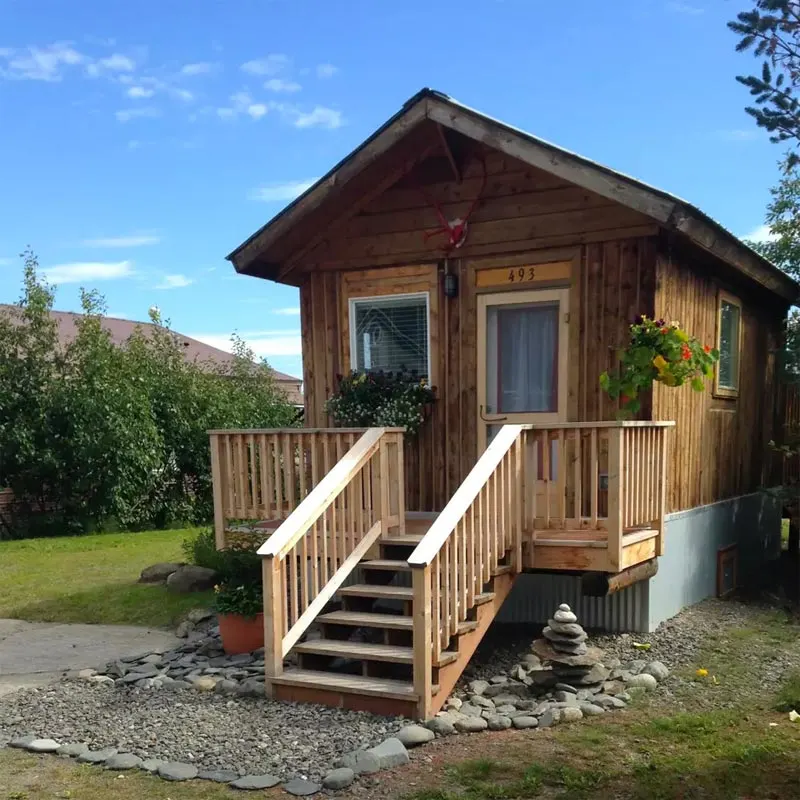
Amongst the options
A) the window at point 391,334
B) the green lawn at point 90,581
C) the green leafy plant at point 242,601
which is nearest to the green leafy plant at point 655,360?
the window at point 391,334

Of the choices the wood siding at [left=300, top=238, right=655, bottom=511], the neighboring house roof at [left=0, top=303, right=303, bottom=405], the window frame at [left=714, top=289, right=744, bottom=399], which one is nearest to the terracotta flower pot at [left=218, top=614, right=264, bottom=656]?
the wood siding at [left=300, top=238, right=655, bottom=511]

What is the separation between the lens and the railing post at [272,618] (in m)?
5.34

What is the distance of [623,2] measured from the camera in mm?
7875

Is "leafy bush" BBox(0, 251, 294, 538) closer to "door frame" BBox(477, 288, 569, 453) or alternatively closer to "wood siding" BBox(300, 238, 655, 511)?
"wood siding" BBox(300, 238, 655, 511)

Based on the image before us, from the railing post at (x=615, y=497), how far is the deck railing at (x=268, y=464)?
2.00 m

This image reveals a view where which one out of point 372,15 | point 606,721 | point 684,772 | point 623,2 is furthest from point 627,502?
point 372,15

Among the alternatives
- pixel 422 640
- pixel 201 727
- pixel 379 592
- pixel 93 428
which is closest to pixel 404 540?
pixel 379 592

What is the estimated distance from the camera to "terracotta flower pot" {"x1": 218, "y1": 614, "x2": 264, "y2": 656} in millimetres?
6574

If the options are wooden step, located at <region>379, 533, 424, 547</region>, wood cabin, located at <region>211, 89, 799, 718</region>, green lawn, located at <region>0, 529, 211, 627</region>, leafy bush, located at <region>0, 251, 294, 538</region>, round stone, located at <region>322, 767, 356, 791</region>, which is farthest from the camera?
leafy bush, located at <region>0, 251, 294, 538</region>

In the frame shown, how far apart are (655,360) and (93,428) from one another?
37.3 ft

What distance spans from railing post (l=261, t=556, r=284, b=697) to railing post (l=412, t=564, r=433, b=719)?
100 centimetres

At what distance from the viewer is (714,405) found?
831cm

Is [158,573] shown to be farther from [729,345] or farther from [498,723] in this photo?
[729,345]

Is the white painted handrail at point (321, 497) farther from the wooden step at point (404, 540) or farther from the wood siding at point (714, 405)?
the wood siding at point (714, 405)
